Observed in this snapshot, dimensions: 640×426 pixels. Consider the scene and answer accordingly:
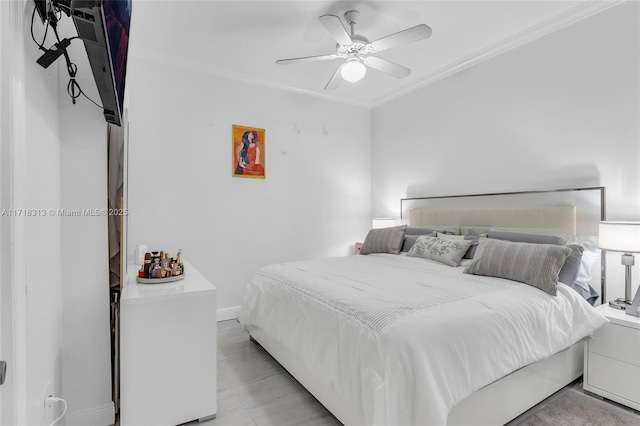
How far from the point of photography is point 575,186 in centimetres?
267

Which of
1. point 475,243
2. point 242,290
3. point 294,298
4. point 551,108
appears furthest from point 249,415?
point 551,108

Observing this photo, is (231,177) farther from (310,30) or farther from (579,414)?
(579,414)

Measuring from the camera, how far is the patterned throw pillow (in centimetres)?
284

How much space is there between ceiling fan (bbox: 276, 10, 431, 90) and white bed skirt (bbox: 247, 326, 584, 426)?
2175 mm

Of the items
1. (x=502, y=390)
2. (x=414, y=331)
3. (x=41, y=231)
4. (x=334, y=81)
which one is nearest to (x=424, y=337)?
(x=414, y=331)

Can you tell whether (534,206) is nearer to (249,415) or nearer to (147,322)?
(249,415)

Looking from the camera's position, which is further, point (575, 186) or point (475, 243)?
point (475, 243)

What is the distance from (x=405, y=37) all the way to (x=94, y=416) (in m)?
3.01

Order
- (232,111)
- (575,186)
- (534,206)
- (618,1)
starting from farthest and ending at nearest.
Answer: (232,111)
(534,206)
(575,186)
(618,1)

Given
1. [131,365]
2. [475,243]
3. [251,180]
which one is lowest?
[131,365]

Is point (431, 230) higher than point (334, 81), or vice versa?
point (334, 81)

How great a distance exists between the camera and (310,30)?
2.82 meters

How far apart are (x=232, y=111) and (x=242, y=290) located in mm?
2065

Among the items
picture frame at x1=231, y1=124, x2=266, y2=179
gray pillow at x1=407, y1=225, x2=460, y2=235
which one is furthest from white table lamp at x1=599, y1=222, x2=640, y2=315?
picture frame at x1=231, y1=124, x2=266, y2=179
